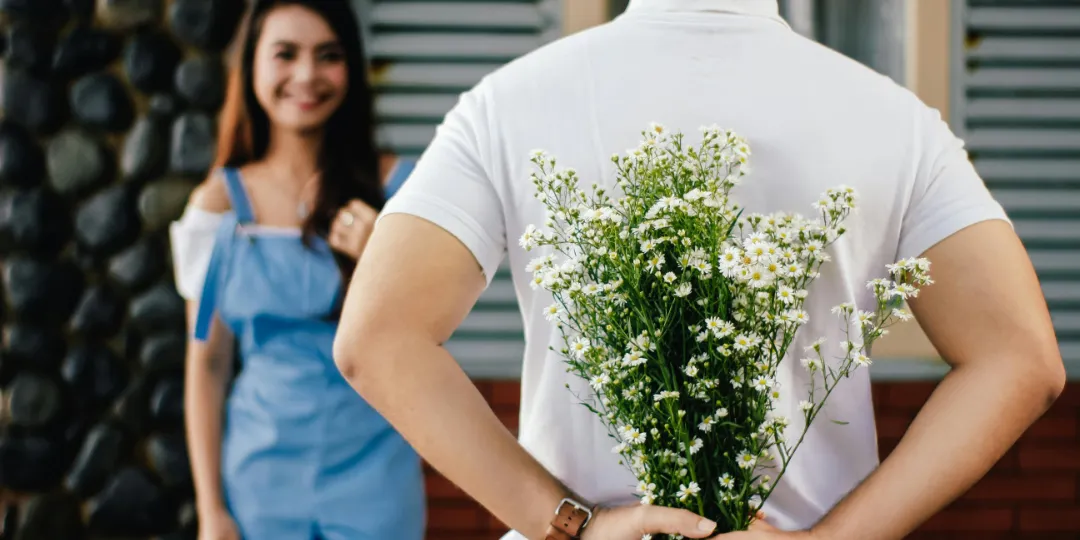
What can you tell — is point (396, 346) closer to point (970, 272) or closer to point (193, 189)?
point (970, 272)

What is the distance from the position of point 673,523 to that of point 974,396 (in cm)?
38

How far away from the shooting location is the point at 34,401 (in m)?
3.42

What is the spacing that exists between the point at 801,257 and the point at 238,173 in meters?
1.91

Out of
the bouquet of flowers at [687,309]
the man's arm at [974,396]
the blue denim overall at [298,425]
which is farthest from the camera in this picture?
the blue denim overall at [298,425]

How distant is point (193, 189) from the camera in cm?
340

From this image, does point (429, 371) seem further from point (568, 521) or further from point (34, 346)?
point (34, 346)

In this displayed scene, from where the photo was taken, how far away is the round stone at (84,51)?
3428 millimetres

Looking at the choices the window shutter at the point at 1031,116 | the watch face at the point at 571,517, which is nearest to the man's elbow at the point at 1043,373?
the watch face at the point at 571,517

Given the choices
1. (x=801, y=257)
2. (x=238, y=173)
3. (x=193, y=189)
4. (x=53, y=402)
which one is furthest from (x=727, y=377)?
(x=53, y=402)

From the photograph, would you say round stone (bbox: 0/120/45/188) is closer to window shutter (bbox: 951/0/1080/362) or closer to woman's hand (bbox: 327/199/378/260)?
woman's hand (bbox: 327/199/378/260)

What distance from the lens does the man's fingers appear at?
101cm

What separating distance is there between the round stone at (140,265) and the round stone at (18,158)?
427 mm

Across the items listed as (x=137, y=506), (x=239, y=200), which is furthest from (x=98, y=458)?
(x=239, y=200)

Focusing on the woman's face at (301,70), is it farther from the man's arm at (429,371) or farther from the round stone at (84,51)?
the man's arm at (429,371)
